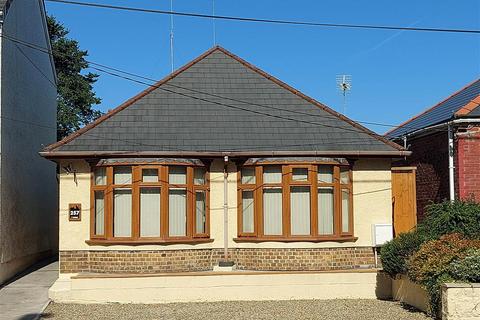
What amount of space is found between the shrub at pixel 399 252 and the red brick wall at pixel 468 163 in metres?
3.09

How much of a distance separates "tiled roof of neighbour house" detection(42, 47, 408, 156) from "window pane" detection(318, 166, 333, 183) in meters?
0.45

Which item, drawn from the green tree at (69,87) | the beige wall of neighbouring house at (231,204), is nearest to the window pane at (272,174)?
the beige wall of neighbouring house at (231,204)

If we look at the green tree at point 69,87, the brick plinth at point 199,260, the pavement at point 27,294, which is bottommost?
the pavement at point 27,294

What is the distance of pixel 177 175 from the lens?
626 inches

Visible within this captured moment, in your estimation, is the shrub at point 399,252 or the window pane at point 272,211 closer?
the shrub at point 399,252

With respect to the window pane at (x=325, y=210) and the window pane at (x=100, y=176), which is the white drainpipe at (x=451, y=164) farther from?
the window pane at (x=100, y=176)

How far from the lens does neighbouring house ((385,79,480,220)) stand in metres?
17.1

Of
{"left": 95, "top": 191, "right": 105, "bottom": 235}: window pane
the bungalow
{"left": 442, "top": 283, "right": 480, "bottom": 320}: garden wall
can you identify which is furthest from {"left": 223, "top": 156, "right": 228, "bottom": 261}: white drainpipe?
{"left": 442, "top": 283, "right": 480, "bottom": 320}: garden wall

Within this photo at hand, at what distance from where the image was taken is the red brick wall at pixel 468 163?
17.1 meters

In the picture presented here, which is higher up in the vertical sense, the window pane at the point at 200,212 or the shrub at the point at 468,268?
the window pane at the point at 200,212

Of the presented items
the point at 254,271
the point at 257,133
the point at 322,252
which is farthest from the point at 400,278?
the point at 257,133

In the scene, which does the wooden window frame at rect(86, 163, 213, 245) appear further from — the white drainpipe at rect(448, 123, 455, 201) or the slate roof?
the slate roof

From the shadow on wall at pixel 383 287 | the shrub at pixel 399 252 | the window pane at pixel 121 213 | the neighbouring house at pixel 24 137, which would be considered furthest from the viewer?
the neighbouring house at pixel 24 137

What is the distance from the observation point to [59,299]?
1484cm
